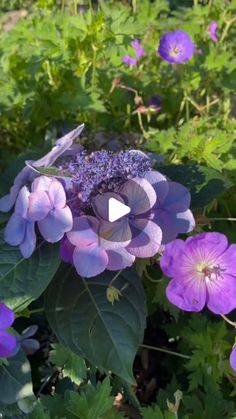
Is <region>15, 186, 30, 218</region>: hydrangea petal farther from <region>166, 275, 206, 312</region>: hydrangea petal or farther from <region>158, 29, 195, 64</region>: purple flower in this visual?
<region>158, 29, 195, 64</region>: purple flower

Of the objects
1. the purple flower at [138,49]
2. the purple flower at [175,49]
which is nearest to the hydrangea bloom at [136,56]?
the purple flower at [138,49]

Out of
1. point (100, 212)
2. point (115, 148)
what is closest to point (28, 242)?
point (100, 212)

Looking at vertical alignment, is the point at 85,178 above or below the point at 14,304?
above

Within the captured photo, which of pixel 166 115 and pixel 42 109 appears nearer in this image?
pixel 42 109

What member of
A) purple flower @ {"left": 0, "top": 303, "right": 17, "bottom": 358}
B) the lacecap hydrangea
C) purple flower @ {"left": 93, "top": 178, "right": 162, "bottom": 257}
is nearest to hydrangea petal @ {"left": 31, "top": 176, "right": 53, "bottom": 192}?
the lacecap hydrangea

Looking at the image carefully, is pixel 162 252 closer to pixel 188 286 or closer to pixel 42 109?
pixel 188 286

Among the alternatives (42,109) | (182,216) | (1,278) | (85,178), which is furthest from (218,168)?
(42,109)

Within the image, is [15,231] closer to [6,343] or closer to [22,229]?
[22,229]
